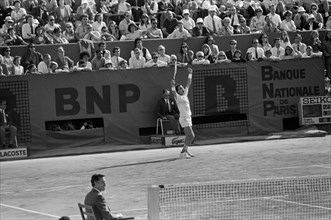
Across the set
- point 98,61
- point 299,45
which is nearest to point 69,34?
point 98,61

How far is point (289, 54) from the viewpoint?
103ft

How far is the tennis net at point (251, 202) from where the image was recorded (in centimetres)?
1638

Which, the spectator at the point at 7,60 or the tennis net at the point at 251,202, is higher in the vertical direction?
the spectator at the point at 7,60

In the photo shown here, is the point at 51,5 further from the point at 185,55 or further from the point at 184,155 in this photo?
the point at 184,155

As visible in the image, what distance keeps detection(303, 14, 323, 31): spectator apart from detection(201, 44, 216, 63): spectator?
16.2 feet

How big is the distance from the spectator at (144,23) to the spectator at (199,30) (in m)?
1.60

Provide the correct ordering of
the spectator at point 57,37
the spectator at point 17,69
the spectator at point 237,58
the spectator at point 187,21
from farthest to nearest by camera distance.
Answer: the spectator at point 187,21 < the spectator at point 237,58 < the spectator at point 57,37 < the spectator at point 17,69

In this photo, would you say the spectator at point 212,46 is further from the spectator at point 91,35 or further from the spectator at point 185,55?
the spectator at point 91,35

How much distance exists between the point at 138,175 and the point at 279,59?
10.1 metres

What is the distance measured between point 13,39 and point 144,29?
15.8 ft

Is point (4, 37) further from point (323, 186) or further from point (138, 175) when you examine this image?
point (323, 186)

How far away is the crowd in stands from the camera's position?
2838cm

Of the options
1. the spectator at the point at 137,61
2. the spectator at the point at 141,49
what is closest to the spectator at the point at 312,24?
the spectator at the point at 141,49

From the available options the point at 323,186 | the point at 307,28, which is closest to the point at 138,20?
the point at 307,28
